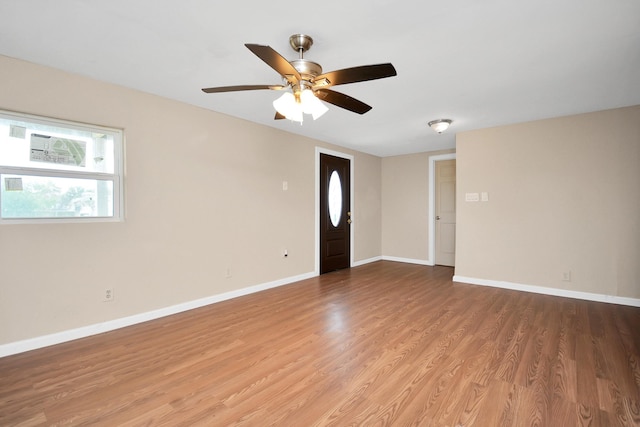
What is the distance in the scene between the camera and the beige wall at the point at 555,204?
3691 millimetres

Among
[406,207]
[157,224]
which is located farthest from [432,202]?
[157,224]

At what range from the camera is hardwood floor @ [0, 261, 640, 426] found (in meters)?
1.75

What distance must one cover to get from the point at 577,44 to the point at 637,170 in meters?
2.51

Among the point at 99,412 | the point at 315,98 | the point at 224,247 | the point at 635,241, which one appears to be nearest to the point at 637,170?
the point at 635,241

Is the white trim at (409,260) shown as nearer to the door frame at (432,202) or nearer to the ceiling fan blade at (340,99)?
the door frame at (432,202)

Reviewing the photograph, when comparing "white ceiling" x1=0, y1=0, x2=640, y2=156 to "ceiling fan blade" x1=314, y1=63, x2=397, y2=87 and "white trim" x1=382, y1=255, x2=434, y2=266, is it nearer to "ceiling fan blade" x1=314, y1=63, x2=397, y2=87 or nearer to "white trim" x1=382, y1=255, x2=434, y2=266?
"ceiling fan blade" x1=314, y1=63, x2=397, y2=87

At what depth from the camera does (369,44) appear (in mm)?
2221

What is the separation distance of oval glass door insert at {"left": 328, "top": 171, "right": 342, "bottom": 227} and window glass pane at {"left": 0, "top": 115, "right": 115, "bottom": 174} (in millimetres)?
3522

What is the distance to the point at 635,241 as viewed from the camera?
363cm

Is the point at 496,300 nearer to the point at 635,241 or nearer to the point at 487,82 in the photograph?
the point at 635,241

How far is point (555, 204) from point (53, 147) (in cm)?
588

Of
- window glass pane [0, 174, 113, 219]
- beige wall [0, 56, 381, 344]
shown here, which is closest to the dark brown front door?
beige wall [0, 56, 381, 344]

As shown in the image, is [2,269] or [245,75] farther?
[245,75]

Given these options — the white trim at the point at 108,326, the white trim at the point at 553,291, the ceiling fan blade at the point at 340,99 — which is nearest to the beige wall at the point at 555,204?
the white trim at the point at 553,291
